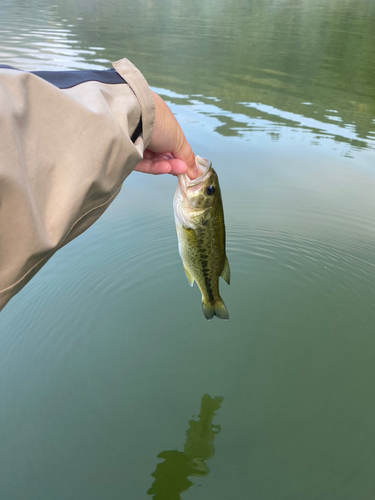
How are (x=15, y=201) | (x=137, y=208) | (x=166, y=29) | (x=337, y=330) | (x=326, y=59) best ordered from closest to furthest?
1. (x=15, y=201)
2. (x=337, y=330)
3. (x=137, y=208)
4. (x=326, y=59)
5. (x=166, y=29)

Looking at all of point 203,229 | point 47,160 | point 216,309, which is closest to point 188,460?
point 216,309

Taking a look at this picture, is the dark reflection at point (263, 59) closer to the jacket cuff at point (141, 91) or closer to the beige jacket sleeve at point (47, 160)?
the jacket cuff at point (141, 91)

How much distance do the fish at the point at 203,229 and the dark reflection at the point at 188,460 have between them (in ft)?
2.55

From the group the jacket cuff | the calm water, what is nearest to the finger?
the jacket cuff

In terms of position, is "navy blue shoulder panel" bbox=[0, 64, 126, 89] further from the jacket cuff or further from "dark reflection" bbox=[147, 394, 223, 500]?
"dark reflection" bbox=[147, 394, 223, 500]

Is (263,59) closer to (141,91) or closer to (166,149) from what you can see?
(166,149)

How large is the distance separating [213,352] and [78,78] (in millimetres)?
2468

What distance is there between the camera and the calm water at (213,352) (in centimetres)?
263

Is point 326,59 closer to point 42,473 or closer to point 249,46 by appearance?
point 249,46

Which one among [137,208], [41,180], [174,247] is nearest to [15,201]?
[41,180]

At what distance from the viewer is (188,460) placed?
2.72 m

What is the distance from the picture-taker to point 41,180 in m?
1.12

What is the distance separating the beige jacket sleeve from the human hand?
0.89 feet

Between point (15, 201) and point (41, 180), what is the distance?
0.41ft
